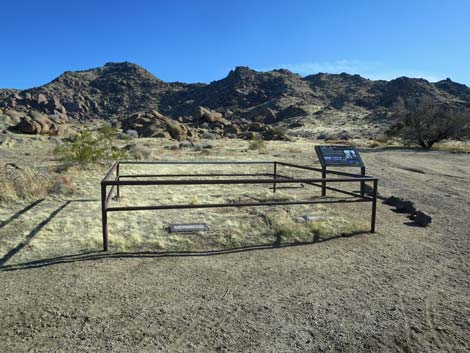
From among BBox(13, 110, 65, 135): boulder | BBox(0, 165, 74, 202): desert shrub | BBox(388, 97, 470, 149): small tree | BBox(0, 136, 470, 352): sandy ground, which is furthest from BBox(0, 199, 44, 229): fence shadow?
BBox(388, 97, 470, 149): small tree

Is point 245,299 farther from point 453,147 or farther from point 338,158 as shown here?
point 453,147

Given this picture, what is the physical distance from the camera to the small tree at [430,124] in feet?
98.5

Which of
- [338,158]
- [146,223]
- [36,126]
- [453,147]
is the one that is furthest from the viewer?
[36,126]

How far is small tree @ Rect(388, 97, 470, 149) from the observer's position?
30016mm

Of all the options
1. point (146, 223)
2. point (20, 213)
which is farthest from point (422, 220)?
point (20, 213)

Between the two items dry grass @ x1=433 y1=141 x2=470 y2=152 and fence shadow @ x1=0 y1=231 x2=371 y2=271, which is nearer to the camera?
fence shadow @ x1=0 y1=231 x2=371 y2=271

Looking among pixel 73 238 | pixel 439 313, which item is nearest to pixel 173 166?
pixel 73 238

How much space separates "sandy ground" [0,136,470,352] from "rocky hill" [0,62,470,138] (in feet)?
231

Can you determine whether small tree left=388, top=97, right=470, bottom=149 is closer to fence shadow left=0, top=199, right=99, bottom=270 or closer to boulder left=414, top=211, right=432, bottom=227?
boulder left=414, top=211, right=432, bottom=227

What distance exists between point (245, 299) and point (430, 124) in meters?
31.2

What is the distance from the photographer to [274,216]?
6.52m

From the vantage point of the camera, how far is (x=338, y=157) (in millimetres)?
8523

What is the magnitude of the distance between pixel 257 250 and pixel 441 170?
46.0ft

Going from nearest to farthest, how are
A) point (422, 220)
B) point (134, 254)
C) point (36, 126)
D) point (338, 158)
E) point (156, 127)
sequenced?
point (134, 254)
point (422, 220)
point (338, 158)
point (36, 126)
point (156, 127)
